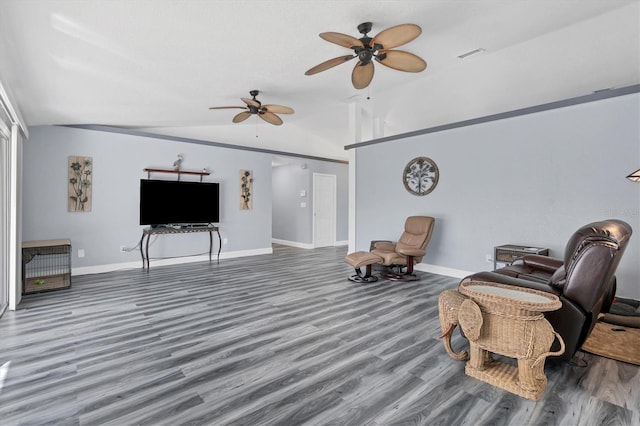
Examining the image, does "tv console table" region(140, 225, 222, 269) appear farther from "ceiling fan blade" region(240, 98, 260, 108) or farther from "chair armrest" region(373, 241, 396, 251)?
"chair armrest" region(373, 241, 396, 251)

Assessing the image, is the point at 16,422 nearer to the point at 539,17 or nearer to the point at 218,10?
the point at 218,10

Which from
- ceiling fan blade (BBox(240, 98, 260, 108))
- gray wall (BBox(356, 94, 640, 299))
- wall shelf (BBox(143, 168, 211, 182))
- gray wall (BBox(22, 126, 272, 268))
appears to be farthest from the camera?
wall shelf (BBox(143, 168, 211, 182))

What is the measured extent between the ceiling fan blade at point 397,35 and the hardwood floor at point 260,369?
2.53 metres

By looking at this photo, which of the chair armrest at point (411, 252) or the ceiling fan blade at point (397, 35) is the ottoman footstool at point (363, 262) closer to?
the chair armrest at point (411, 252)

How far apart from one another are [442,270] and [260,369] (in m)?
3.80

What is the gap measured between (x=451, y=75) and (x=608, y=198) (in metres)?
2.77

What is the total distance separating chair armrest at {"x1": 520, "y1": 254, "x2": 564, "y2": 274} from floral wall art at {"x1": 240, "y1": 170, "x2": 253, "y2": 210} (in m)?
5.25

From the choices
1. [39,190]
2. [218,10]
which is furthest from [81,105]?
[218,10]

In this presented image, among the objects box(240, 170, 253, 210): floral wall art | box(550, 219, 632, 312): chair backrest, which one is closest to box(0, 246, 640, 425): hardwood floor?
box(550, 219, 632, 312): chair backrest

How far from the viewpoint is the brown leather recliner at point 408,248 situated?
4598 millimetres

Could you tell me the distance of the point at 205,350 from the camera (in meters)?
2.45

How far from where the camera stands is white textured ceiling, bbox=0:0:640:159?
92.8 inches

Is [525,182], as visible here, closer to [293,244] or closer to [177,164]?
[177,164]

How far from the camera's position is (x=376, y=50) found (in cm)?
286
